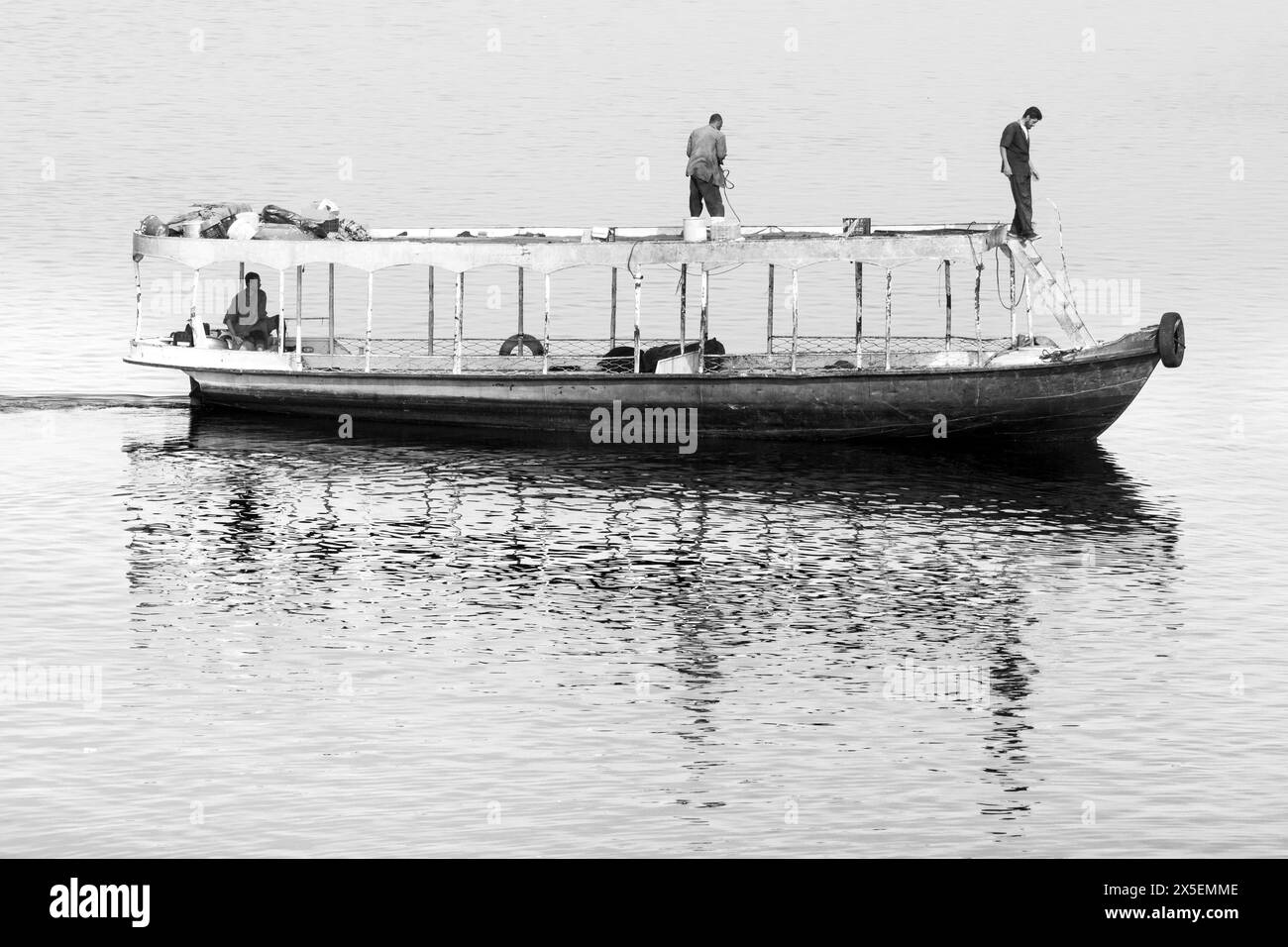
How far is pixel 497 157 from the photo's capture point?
96062 mm

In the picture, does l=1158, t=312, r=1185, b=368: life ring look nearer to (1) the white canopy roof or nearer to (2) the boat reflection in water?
(2) the boat reflection in water

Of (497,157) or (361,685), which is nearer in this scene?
(361,685)

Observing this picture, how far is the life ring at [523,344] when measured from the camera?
39625mm

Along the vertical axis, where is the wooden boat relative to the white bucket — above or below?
below

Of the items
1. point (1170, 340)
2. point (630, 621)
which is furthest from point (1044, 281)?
point (630, 621)

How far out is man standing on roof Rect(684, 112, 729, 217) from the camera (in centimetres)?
3759

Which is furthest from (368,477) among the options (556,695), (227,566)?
(556,695)

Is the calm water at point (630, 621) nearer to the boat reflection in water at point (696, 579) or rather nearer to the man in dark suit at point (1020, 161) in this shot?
the boat reflection in water at point (696, 579)

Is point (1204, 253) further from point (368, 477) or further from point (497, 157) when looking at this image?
point (368, 477)

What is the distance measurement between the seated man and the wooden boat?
60 cm

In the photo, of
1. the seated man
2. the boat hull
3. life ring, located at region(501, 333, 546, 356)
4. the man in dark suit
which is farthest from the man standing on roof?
the seated man

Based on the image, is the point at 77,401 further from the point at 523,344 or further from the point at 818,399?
the point at 818,399

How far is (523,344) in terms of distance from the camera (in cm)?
3994
